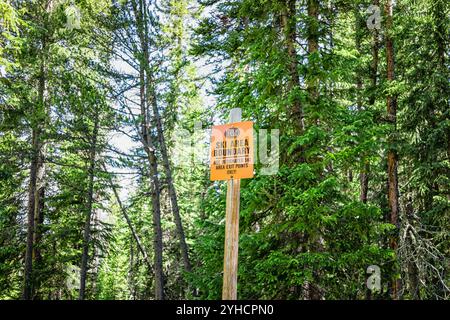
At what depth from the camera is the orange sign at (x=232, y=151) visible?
436cm

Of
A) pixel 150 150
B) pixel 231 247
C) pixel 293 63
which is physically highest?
pixel 293 63

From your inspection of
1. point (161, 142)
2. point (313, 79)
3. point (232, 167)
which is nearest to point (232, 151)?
point (232, 167)

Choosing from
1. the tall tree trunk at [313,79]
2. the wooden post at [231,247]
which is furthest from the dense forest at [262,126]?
the wooden post at [231,247]

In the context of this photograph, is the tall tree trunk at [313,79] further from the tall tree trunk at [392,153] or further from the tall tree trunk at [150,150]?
the tall tree trunk at [150,150]

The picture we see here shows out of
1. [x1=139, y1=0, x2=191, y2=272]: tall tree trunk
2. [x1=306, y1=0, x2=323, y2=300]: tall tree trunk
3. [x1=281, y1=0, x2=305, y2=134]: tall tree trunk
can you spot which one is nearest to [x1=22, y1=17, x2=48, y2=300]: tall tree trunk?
[x1=139, y1=0, x2=191, y2=272]: tall tree trunk

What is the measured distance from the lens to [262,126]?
24.9 ft

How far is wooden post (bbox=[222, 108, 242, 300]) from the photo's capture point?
14.3ft

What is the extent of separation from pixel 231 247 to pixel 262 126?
11.8 feet

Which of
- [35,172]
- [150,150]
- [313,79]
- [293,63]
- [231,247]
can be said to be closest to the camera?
[231,247]

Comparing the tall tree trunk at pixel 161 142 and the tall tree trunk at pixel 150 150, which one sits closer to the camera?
the tall tree trunk at pixel 150 150

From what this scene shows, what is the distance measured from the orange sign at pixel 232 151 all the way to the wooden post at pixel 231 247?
0.42 feet

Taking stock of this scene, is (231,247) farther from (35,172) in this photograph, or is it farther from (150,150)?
(35,172)
